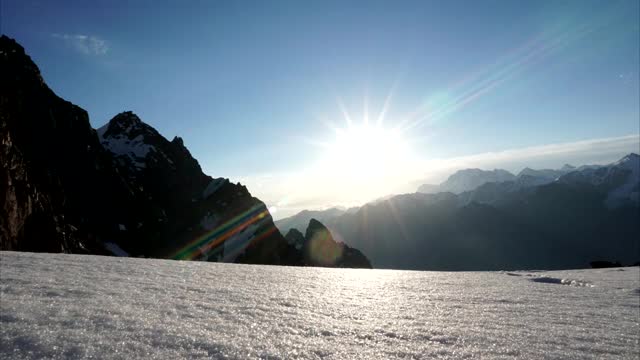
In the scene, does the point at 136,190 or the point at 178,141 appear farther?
the point at 178,141

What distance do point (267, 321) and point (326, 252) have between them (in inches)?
4973

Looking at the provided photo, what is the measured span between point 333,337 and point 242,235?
13041cm

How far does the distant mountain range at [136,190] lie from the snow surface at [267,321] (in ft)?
240

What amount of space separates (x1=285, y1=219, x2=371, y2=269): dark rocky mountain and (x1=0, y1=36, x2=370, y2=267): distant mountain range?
0.49 metres

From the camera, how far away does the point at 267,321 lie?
560 cm

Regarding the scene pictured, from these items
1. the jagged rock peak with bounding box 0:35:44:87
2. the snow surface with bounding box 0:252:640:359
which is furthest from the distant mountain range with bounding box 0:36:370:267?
the snow surface with bounding box 0:252:640:359

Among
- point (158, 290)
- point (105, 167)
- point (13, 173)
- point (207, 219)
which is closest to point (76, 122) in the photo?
point (105, 167)

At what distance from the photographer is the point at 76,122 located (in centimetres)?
12238

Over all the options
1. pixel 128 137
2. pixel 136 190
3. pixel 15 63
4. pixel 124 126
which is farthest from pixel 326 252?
pixel 15 63

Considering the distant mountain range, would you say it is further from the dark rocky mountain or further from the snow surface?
the snow surface

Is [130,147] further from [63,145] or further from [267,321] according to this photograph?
[267,321]

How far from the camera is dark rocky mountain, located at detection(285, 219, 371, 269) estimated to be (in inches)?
4975

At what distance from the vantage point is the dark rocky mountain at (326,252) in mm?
126375

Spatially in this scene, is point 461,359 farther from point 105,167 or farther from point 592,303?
point 105,167
